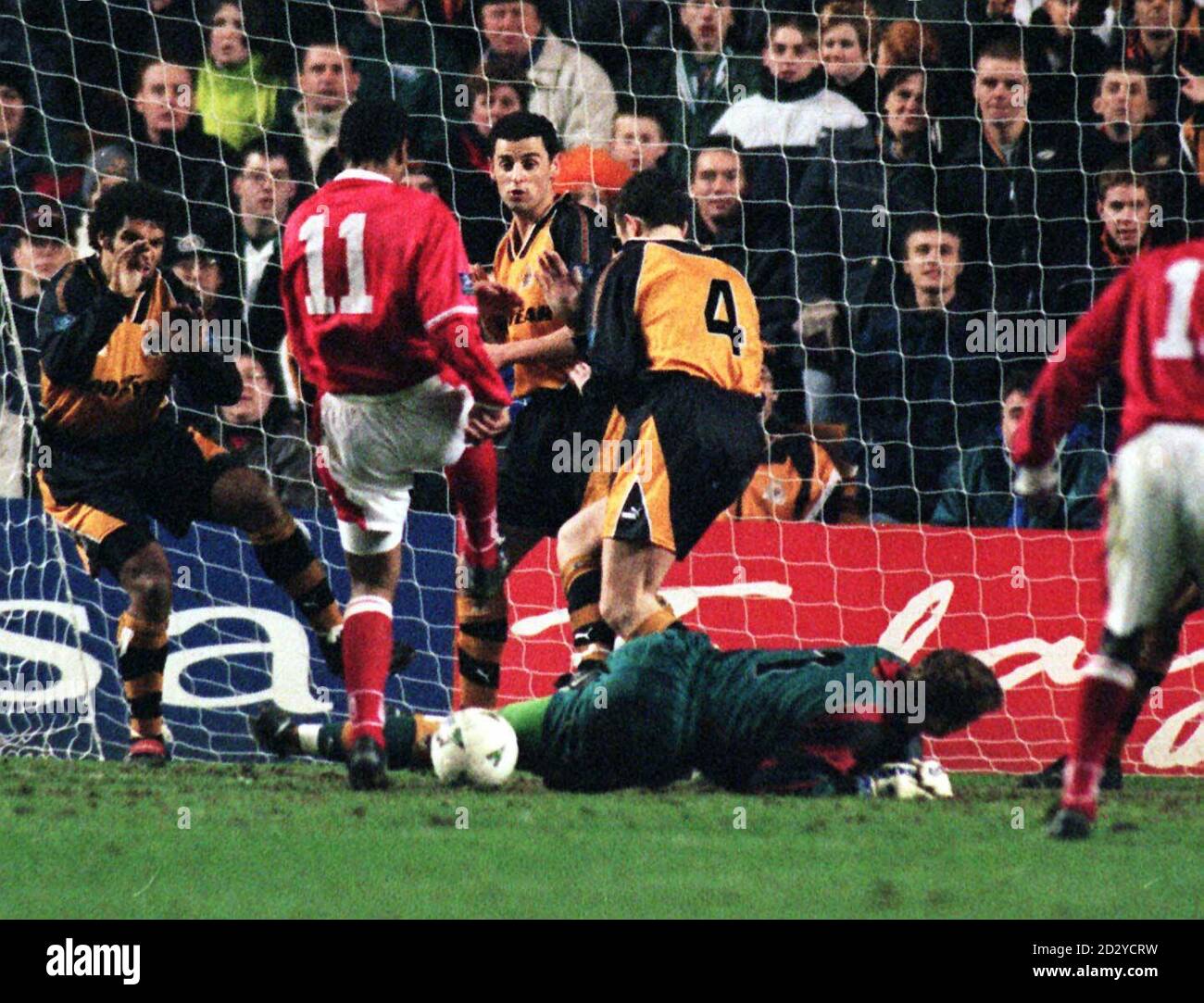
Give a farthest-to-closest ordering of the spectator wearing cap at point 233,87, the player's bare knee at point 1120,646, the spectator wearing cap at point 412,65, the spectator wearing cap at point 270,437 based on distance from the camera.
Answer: the spectator wearing cap at point 412,65, the spectator wearing cap at point 233,87, the spectator wearing cap at point 270,437, the player's bare knee at point 1120,646

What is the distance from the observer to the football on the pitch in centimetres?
533

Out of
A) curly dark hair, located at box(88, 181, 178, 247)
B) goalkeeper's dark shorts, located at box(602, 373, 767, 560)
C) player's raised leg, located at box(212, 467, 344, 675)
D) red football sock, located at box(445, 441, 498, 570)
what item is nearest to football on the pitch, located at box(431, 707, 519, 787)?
red football sock, located at box(445, 441, 498, 570)

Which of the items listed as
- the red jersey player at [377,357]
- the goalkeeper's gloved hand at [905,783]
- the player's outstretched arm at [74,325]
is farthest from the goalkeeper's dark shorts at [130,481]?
the goalkeeper's gloved hand at [905,783]

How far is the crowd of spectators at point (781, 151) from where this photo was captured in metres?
7.80

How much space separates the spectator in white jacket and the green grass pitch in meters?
3.59

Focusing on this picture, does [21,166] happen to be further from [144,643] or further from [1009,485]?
[1009,485]

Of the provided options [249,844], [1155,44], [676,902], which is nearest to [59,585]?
[249,844]

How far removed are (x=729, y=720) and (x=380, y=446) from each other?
125 cm

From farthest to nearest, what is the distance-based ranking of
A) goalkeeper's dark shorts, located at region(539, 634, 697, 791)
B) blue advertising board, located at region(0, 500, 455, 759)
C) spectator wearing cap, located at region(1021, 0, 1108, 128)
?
spectator wearing cap, located at region(1021, 0, 1108, 128) → blue advertising board, located at region(0, 500, 455, 759) → goalkeeper's dark shorts, located at region(539, 634, 697, 791)

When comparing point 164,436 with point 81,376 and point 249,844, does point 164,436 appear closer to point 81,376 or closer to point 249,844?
point 81,376

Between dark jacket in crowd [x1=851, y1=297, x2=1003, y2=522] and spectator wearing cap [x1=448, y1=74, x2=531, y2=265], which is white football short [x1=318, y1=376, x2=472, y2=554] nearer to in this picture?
spectator wearing cap [x1=448, y1=74, x2=531, y2=265]

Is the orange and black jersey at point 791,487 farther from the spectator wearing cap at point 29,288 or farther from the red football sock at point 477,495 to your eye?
the spectator wearing cap at point 29,288

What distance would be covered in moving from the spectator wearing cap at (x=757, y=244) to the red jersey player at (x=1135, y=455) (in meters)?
3.43

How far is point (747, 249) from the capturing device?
26.3 feet
